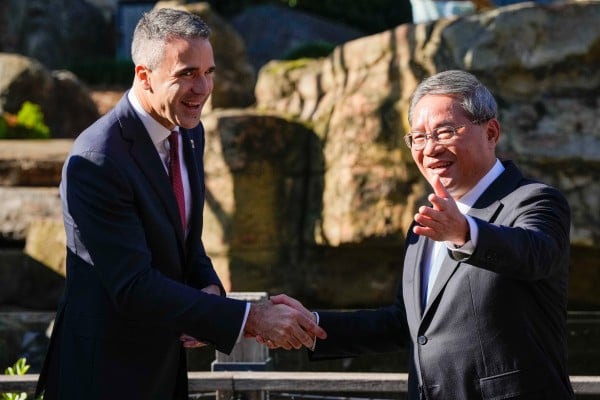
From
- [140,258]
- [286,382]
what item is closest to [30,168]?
[286,382]

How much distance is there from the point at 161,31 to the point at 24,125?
31.9 feet

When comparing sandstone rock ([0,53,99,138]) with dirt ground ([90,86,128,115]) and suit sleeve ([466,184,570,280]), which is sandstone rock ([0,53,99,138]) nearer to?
dirt ground ([90,86,128,115])

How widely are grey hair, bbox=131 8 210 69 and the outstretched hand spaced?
940mm

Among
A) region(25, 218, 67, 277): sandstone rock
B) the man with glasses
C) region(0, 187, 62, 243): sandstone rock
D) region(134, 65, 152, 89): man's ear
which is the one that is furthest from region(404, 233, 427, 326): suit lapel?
region(0, 187, 62, 243): sandstone rock

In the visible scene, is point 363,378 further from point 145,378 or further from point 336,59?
point 336,59

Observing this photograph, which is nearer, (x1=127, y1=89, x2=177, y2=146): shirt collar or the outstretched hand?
the outstretched hand

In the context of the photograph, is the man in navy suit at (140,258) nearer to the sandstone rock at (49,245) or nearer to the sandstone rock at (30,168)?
the sandstone rock at (49,245)

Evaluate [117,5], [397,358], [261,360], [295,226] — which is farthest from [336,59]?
[117,5]

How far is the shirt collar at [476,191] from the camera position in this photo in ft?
10.1

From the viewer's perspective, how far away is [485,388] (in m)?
2.96

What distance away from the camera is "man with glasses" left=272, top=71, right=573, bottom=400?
2930 millimetres

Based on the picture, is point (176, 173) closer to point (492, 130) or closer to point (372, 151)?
point (492, 130)

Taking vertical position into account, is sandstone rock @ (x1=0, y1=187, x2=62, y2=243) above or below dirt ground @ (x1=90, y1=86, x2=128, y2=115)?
below

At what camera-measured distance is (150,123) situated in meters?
3.33
